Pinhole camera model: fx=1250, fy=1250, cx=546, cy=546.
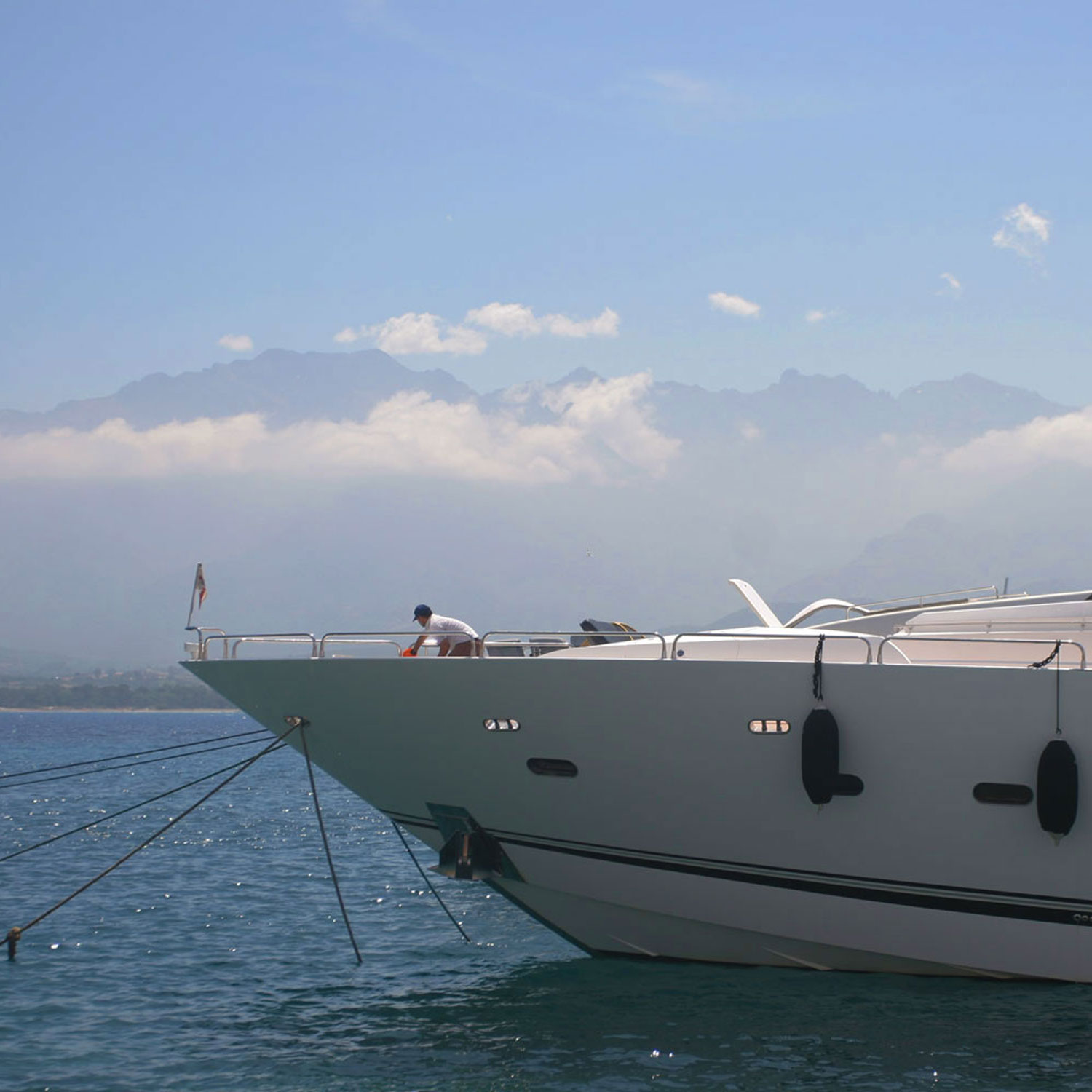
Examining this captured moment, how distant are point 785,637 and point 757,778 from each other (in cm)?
132

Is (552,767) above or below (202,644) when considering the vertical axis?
below

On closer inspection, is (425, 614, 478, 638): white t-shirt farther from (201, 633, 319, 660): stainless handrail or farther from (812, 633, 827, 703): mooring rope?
(812, 633, 827, 703): mooring rope

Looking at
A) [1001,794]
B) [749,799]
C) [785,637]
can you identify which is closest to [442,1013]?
[749,799]

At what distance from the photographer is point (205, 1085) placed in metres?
10.1

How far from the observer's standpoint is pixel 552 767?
38.9ft

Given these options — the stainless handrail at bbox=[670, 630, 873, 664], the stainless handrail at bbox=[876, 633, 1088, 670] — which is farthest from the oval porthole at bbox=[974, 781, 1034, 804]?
the stainless handrail at bbox=[670, 630, 873, 664]

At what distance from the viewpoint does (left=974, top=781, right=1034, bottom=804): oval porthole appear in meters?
10.6

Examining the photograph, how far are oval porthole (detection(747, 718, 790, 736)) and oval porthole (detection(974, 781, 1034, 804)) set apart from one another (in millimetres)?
1682

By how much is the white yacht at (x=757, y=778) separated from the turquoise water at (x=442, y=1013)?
0.51 meters

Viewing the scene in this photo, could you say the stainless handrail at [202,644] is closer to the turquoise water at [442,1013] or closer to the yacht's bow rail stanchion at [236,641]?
the yacht's bow rail stanchion at [236,641]

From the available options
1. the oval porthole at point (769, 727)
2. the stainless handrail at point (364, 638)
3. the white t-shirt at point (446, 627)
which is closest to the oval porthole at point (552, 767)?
the white t-shirt at point (446, 627)

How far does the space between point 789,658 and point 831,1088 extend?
12.3 feet

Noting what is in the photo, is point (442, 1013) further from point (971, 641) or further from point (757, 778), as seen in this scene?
point (971, 641)

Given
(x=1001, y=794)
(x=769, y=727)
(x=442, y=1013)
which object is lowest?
(x=442, y=1013)
